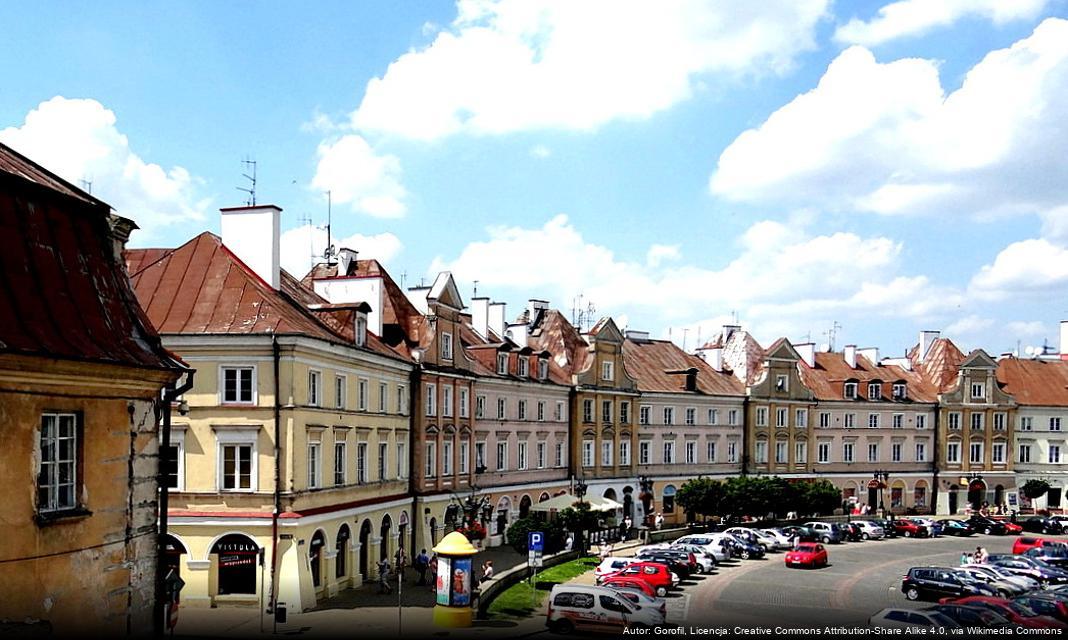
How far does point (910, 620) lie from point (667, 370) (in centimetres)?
4913

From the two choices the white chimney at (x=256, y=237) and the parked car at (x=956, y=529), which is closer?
the white chimney at (x=256, y=237)

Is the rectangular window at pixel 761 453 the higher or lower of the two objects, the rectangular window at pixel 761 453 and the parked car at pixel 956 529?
the higher

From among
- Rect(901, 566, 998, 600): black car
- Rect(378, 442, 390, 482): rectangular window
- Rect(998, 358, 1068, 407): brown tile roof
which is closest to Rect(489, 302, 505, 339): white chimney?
Rect(378, 442, 390, 482): rectangular window

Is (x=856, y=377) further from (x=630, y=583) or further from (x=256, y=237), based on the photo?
(x=256, y=237)

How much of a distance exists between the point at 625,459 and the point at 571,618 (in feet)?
132

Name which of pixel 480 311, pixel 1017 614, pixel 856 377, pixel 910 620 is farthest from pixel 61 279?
pixel 856 377

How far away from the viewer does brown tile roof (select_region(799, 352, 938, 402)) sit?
89062 millimetres

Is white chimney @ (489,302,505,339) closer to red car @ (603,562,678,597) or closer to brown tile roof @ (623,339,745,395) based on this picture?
brown tile roof @ (623,339,745,395)

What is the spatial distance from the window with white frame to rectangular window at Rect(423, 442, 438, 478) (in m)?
11.6

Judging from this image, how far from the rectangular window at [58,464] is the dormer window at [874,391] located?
81.4m

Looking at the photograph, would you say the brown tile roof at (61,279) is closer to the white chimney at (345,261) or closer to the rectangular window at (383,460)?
the rectangular window at (383,460)

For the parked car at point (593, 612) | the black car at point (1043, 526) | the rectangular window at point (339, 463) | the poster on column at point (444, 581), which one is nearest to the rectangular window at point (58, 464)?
the poster on column at point (444, 581)

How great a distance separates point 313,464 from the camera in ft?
138

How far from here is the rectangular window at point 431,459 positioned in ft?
175
